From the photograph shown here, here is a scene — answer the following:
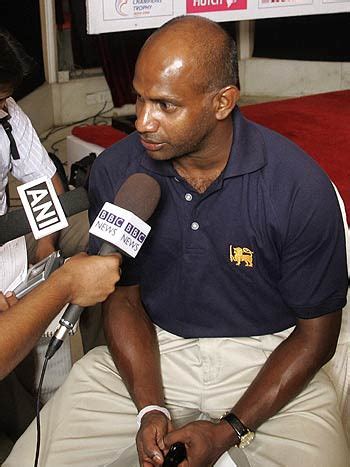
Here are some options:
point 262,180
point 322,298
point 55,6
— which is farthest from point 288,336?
point 55,6

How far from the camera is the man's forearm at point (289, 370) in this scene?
1.39 m

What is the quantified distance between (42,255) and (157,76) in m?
0.81

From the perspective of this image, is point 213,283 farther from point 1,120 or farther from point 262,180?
point 1,120

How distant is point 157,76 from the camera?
1.33 metres

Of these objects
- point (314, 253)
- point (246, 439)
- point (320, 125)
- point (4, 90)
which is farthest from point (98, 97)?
point (246, 439)

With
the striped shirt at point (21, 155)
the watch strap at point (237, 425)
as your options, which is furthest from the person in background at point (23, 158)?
the watch strap at point (237, 425)

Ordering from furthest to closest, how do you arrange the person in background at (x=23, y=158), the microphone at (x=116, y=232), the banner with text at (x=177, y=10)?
the banner with text at (x=177, y=10)
the person in background at (x=23, y=158)
the microphone at (x=116, y=232)

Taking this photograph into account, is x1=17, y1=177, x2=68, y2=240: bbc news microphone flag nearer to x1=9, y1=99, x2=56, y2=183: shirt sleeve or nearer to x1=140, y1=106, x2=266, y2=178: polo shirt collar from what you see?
x1=140, y1=106, x2=266, y2=178: polo shirt collar

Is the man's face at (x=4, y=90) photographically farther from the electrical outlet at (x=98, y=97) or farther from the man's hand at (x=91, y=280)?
the electrical outlet at (x=98, y=97)

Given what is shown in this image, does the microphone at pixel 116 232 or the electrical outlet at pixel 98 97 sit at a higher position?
the microphone at pixel 116 232

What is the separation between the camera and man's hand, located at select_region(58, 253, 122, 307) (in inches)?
46.5

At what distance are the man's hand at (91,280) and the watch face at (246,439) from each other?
0.40m

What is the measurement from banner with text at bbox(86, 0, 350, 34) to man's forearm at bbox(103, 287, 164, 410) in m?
2.05

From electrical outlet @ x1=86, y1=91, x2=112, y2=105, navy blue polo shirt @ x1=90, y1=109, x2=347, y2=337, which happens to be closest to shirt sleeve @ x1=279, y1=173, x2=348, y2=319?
navy blue polo shirt @ x1=90, y1=109, x2=347, y2=337
